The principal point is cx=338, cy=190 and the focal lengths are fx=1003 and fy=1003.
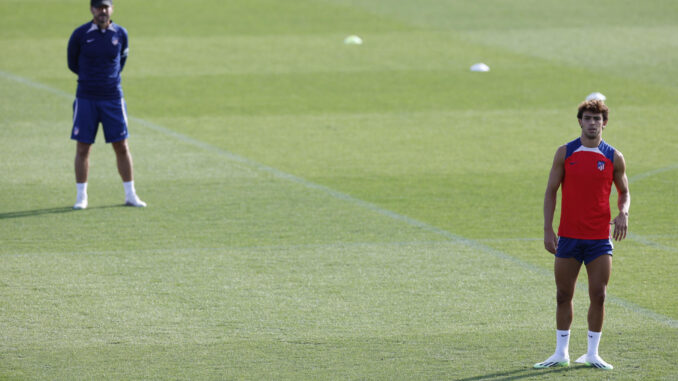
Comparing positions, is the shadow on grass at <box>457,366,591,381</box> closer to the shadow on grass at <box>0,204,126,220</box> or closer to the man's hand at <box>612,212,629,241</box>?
the man's hand at <box>612,212,629,241</box>

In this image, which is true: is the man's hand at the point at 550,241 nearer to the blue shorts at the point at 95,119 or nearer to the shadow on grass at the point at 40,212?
the blue shorts at the point at 95,119

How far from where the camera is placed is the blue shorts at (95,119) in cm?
1073

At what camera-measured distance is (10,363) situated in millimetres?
6465

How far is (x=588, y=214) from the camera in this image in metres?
6.23

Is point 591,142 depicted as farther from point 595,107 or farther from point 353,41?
point 353,41

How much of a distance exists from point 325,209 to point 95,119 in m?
2.65

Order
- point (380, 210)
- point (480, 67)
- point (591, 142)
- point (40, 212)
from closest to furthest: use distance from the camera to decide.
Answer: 1. point (591, 142)
2. point (40, 212)
3. point (380, 210)
4. point (480, 67)

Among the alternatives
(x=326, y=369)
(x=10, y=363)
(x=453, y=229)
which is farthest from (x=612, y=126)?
(x=10, y=363)

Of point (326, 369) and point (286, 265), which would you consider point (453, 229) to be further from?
point (326, 369)

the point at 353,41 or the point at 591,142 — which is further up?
the point at 353,41

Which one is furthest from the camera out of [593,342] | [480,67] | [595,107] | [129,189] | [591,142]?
[480,67]

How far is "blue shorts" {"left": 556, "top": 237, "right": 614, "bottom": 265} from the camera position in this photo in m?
6.23

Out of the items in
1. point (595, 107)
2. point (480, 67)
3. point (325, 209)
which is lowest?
point (325, 209)

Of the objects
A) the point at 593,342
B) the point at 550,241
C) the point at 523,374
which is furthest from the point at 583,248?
the point at 523,374
